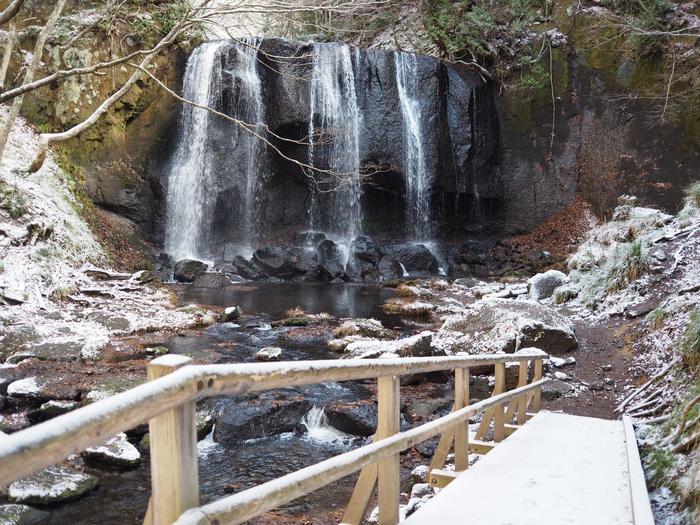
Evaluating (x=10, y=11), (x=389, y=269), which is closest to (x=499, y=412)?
(x=10, y=11)

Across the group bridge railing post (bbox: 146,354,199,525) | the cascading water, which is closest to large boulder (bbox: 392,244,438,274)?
the cascading water

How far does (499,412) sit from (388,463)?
2374 mm

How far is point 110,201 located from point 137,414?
65.4 feet

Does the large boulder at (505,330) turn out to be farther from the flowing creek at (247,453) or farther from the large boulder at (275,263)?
the large boulder at (275,263)

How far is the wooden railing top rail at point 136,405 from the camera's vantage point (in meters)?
1.00

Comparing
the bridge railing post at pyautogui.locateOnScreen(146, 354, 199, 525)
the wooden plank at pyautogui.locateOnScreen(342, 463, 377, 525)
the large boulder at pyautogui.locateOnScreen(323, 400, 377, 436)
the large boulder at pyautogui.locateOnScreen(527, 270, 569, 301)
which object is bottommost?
the large boulder at pyautogui.locateOnScreen(323, 400, 377, 436)

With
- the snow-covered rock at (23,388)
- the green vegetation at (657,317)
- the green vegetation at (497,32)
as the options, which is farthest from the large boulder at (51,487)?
the green vegetation at (497,32)

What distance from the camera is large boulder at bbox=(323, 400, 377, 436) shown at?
21.8ft

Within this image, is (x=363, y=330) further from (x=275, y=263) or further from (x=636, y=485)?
(x=275, y=263)

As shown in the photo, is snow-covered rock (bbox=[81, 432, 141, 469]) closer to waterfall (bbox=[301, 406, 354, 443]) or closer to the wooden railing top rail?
waterfall (bbox=[301, 406, 354, 443])

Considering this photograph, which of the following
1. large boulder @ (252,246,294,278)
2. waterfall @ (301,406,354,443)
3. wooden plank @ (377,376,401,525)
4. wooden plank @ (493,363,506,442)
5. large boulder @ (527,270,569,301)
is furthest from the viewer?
large boulder @ (252,246,294,278)

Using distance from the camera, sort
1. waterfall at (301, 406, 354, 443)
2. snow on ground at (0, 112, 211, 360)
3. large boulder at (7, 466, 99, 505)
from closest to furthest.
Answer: large boulder at (7, 466, 99, 505) → waterfall at (301, 406, 354, 443) → snow on ground at (0, 112, 211, 360)

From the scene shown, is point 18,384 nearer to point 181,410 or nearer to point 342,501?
point 342,501

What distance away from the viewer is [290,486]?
180cm
